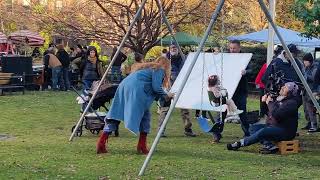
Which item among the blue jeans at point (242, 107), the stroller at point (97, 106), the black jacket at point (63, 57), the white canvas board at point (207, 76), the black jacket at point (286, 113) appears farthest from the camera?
the black jacket at point (63, 57)

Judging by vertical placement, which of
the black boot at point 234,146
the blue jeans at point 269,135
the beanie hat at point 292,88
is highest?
the beanie hat at point 292,88

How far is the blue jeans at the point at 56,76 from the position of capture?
990 inches

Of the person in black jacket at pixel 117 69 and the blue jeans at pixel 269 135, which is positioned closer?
the blue jeans at pixel 269 135

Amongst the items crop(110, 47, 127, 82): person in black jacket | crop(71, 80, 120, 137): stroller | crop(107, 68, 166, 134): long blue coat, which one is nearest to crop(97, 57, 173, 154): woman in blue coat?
crop(107, 68, 166, 134): long blue coat

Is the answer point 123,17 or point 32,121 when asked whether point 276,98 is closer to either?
point 32,121

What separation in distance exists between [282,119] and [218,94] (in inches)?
69.0

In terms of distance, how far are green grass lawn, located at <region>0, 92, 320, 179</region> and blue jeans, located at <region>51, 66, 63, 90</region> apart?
10224mm

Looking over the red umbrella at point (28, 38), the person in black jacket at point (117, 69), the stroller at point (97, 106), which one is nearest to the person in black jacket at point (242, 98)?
the stroller at point (97, 106)

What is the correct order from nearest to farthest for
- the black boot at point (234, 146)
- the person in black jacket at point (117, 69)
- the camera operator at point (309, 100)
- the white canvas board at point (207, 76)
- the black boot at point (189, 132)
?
the black boot at point (234, 146) → the white canvas board at point (207, 76) → the black boot at point (189, 132) → the camera operator at point (309, 100) → the person in black jacket at point (117, 69)

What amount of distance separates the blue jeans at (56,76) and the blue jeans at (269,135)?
1521 cm

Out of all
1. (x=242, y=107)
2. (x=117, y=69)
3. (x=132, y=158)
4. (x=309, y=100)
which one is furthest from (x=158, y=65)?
(x=117, y=69)

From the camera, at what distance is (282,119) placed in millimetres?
10828

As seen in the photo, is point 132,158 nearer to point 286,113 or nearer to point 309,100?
point 286,113

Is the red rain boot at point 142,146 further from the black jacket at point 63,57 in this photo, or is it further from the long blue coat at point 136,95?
the black jacket at point 63,57
